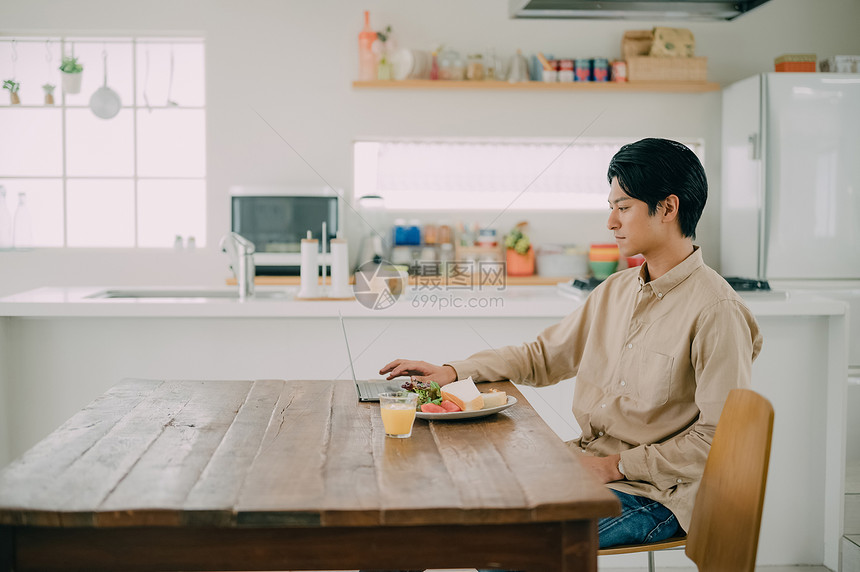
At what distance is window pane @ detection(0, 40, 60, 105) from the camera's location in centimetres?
527

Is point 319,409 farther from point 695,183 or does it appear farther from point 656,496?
point 695,183

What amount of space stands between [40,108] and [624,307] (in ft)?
15.5

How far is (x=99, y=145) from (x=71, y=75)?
3.04ft

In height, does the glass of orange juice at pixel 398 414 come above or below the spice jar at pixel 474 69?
below

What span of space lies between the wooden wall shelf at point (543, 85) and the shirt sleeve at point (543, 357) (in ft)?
10.2

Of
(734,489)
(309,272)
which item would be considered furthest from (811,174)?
(734,489)

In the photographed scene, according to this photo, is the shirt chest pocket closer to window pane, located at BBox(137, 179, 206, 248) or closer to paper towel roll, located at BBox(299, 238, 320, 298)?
paper towel roll, located at BBox(299, 238, 320, 298)

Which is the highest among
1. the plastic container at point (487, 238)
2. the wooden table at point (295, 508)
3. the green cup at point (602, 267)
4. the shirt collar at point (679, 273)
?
the plastic container at point (487, 238)

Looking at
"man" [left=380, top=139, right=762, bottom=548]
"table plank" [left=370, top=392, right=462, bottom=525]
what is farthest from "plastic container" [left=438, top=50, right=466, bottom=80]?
"table plank" [left=370, top=392, right=462, bottom=525]

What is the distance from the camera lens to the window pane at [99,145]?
5.52m

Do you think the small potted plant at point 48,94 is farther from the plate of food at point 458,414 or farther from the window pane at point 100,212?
the plate of food at point 458,414

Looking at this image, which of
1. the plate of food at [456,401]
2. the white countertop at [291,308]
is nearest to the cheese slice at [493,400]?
the plate of food at [456,401]

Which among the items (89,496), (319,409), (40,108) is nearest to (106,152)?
(40,108)

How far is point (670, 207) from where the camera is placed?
177 cm
